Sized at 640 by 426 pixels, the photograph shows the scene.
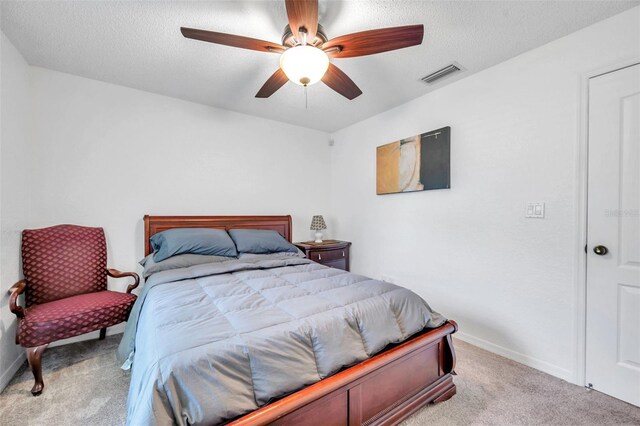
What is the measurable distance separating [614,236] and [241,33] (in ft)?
9.67

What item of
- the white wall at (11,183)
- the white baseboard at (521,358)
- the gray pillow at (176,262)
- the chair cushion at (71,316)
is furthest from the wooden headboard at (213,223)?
the white baseboard at (521,358)

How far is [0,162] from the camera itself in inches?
76.1

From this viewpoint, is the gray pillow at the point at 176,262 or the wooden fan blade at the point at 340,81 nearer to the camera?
the wooden fan blade at the point at 340,81

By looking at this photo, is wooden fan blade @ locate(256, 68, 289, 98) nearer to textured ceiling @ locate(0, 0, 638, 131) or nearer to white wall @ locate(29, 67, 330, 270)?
textured ceiling @ locate(0, 0, 638, 131)

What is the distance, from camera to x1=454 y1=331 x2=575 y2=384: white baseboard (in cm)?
199

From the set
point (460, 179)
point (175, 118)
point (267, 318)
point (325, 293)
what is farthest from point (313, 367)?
point (175, 118)

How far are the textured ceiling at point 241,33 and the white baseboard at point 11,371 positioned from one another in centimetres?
247

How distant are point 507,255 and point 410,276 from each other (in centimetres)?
106

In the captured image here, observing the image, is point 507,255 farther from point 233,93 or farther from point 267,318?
point 233,93

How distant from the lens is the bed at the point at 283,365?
998mm

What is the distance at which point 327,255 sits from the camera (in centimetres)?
361

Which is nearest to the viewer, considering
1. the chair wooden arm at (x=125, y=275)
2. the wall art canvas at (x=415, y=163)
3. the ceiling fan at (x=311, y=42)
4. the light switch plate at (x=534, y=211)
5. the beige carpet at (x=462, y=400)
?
the ceiling fan at (x=311, y=42)

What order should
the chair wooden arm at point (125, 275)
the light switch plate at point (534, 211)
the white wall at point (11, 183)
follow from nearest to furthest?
the white wall at point (11, 183), the light switch plate at point (534, 211), the chair wooden arm at point (125, 275)

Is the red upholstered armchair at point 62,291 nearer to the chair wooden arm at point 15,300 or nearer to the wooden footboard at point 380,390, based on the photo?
the chair wooden arm at point 15,300
